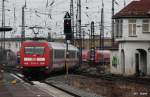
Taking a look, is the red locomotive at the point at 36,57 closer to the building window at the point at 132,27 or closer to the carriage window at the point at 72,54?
the carriage window at the point at 72,54

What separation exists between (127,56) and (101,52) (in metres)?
41.5

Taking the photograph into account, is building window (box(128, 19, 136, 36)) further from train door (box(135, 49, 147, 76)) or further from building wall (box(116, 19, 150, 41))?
train door (box(135, 49, 147, 76))

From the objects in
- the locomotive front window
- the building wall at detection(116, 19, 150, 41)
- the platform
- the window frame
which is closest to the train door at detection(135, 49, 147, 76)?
the building wall at detection(116, 19, 150, 41)

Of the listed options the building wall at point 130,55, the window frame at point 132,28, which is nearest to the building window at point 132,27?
the window frame at point 132,28

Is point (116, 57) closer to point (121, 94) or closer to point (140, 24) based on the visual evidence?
point (140, 24)

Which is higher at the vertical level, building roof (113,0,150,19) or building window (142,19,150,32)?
building roof (113,0,150,19)

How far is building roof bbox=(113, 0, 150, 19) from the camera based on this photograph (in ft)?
211

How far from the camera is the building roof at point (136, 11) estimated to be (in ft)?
211

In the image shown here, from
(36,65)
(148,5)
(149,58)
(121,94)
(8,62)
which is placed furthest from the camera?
(8,62)

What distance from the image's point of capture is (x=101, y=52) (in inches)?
4173

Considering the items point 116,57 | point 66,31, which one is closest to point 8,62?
point 116,57

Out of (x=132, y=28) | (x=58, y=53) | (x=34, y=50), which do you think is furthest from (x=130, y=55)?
Answer: (x=34, y=50)

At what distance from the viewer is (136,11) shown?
64938 millimetres

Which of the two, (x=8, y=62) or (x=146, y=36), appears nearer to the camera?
(x=146, y=36)
